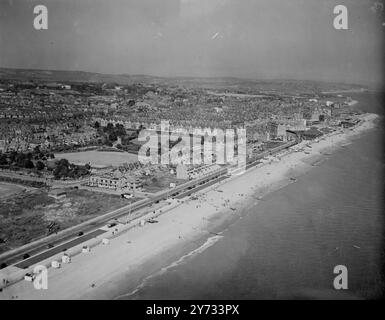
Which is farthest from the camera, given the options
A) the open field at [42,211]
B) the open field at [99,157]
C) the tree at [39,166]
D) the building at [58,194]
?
the open field at [99,157]

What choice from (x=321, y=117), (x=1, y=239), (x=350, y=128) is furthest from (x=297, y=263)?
(x=321, y=117)

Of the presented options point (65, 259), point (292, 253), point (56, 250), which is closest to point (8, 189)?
point (56, 250)

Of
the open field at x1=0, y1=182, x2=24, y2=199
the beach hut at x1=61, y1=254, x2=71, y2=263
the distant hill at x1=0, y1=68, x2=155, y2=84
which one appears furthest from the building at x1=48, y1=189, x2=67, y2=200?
the distant hill at x1=0, y1=68, x2=155, y2=84

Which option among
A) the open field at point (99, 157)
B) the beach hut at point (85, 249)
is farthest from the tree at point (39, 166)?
the beach hut at point (85, 249)

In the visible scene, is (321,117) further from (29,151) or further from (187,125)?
(29,151)

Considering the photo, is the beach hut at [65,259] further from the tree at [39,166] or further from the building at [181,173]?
the tree at [39,166]

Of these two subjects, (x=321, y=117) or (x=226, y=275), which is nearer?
(x=226, y=275)

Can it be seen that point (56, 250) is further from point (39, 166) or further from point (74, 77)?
point (74, 77)
